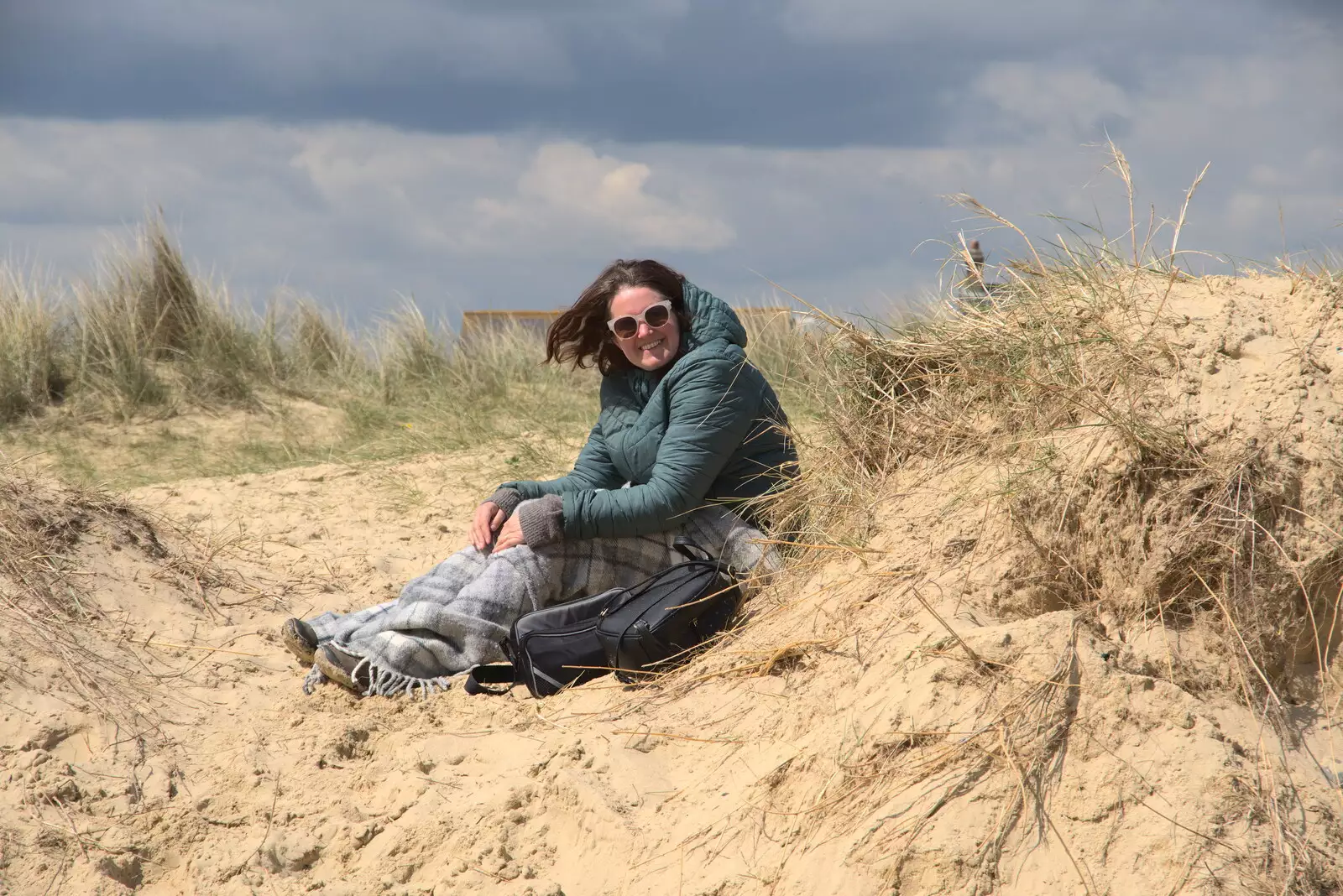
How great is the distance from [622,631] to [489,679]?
55 centimetres

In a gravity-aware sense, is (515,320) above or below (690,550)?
above

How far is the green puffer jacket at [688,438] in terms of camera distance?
12.4 feet

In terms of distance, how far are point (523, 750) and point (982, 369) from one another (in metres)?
1.91

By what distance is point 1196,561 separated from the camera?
2.67 metres

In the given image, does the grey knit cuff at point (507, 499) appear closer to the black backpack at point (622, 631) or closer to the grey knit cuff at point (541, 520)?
the grey knit cuff at point (541, 520)

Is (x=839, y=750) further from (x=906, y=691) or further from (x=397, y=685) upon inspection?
(x=397, y=685)

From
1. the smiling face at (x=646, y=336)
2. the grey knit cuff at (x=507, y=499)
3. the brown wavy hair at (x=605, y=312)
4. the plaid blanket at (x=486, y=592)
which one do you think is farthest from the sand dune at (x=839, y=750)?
the brown wavy hair at (x=605, y=312)

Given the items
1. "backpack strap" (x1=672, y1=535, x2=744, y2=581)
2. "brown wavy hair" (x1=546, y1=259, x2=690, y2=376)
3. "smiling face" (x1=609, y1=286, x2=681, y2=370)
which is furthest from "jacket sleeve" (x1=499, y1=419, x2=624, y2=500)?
"backpack strap" (x1=672, y1=535, x2=744, y2=581)

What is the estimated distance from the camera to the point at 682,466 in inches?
149

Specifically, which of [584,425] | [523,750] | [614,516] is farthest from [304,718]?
[584,425]

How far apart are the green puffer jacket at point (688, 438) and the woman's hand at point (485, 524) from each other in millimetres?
152

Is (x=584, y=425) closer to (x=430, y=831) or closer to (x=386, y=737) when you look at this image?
(x=386, y=737)

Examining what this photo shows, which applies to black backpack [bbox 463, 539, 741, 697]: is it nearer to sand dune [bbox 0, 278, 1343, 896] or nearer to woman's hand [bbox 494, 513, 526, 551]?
sand dune [bbox 0, 278, 1343, 896]

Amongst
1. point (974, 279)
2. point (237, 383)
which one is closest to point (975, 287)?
point (974, 279)
